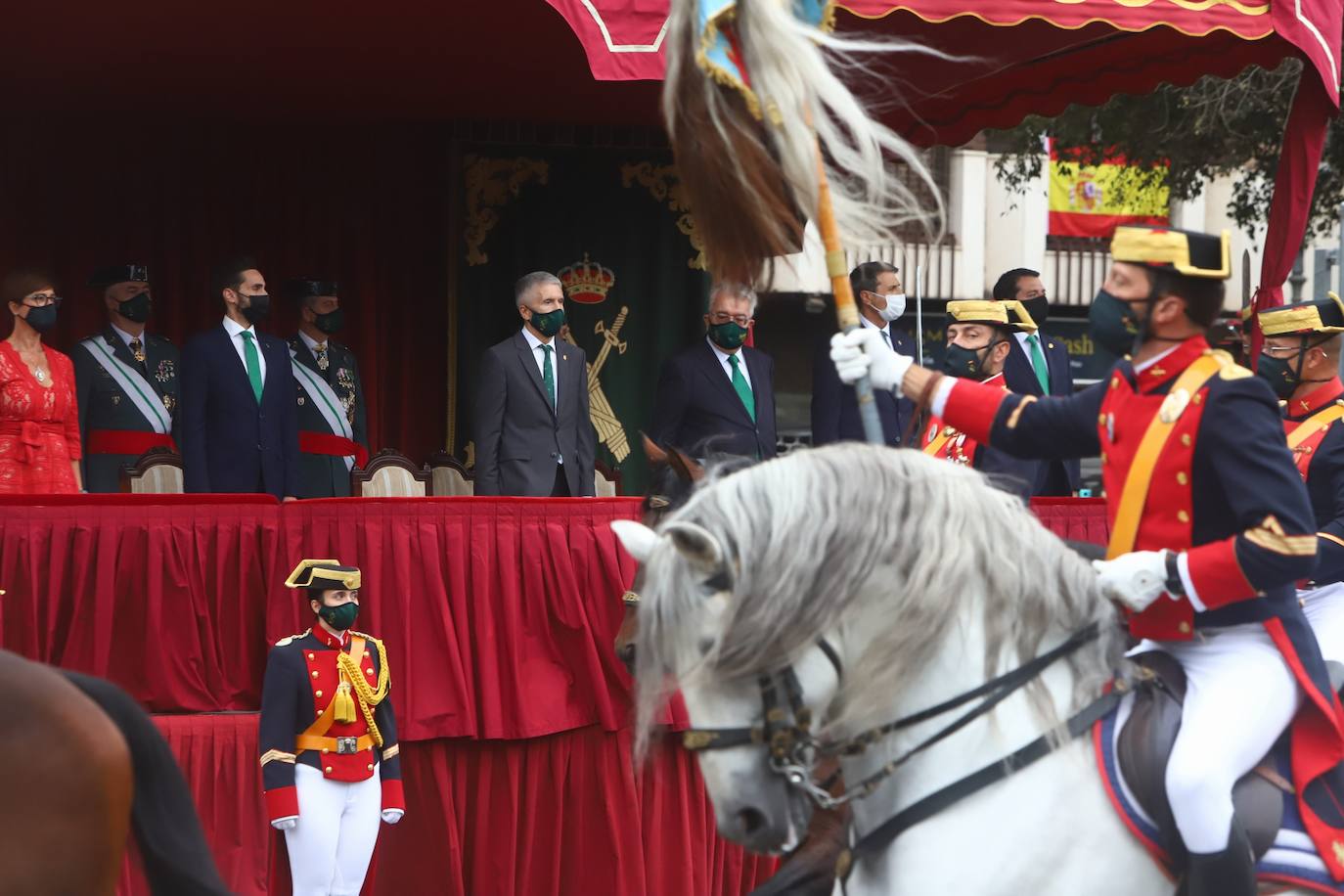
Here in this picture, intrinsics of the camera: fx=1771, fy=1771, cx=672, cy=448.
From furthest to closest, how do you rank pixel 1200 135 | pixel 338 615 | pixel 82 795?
pixel 1200 135 → pixel 338 615 → pixel 82 795

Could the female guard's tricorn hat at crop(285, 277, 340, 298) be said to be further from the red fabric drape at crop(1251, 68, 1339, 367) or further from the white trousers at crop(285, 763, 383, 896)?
the red fabric drape at crop(1251, 68, 1339, 367)

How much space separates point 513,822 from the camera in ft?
26.6

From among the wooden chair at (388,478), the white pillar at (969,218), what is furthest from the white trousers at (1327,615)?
the white pillar at (969,218)

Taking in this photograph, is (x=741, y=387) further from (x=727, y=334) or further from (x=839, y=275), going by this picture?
(x=839, y=275)

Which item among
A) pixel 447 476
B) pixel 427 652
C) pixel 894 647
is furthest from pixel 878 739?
pixel 447 476

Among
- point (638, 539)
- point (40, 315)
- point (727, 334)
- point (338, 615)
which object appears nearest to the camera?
point (638, 539)

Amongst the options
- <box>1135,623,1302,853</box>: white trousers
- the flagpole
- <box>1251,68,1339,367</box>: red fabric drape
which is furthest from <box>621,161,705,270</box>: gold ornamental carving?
<box>1135,623,1302,853</box>: white trousers

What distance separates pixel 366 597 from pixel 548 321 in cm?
222

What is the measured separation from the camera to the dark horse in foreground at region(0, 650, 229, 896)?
3.27m

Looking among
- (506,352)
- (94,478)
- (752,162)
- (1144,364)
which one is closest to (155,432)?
(94,478)

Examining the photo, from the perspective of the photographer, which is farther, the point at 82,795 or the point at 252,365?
the point at 252,365

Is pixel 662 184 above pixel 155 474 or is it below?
above

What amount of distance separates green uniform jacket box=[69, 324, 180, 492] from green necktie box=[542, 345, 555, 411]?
225 centimetres

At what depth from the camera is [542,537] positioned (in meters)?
8.19
